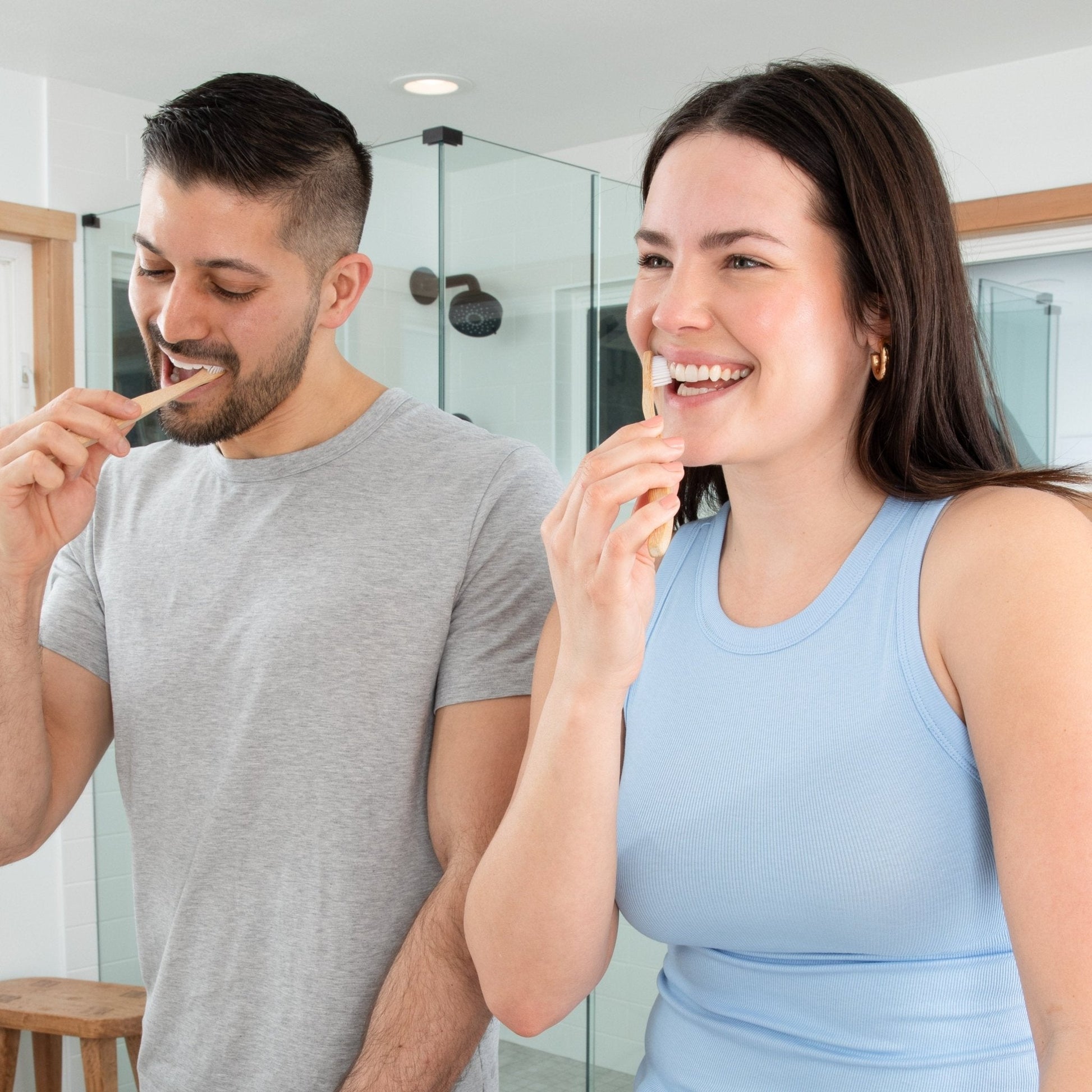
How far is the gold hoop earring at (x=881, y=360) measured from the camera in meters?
1.01

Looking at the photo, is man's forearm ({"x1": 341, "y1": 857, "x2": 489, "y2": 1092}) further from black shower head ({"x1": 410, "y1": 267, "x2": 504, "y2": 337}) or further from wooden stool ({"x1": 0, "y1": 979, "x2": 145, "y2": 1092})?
wooden stool ({"x1": 0, "y1": 979, "x2": 145, "y2": 1092})

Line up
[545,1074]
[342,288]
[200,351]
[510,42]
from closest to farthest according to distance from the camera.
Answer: [200,351] → [342,288] → [545,1074] → [510,42]

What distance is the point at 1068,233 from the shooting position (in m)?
2.92

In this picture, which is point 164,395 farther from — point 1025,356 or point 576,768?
point 1025,356

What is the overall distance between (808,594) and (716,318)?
23 cm

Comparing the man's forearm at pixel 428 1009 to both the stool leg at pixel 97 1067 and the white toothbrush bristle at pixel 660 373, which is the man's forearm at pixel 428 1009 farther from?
the stool leg at pixel 97 1067

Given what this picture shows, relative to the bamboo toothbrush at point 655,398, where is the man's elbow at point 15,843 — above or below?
below

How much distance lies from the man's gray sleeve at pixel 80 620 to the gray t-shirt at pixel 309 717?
2.7 inches

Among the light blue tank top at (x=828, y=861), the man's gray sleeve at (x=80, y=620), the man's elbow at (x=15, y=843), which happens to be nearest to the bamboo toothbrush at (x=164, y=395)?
the man's gray sleeve at (x=80, y=620)

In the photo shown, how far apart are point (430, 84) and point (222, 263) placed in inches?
77.7

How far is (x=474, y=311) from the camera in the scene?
2373 mm

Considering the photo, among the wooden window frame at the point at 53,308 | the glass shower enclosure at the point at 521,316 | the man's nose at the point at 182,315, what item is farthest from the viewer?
the wooden window frame at the point at 53,308

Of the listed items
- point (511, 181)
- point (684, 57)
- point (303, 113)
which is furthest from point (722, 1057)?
point (684, 57)

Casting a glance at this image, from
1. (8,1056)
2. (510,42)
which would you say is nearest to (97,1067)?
(8,1056)
